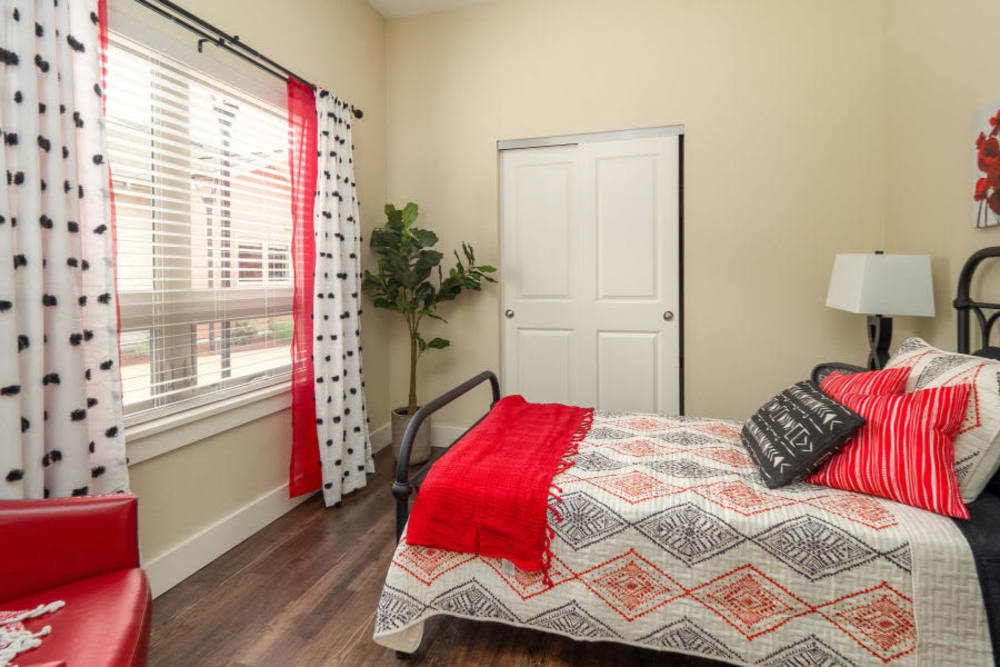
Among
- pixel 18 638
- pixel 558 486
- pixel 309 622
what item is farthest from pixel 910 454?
pixel 18 638

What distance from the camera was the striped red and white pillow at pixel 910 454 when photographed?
4.50 feet

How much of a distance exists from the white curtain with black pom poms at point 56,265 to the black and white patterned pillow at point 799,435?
2065 mm

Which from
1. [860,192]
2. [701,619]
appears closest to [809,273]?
[860,192]

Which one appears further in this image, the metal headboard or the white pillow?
the metal headboard

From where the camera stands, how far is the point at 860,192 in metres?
2.90

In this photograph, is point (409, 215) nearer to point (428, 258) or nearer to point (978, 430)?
point (428, 258)

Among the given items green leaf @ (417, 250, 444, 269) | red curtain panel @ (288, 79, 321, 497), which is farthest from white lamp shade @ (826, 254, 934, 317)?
red curtain panel @ (288, 79, 321, 497)

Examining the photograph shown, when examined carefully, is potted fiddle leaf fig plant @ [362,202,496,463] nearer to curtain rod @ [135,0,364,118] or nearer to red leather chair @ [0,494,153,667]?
curtain rod @ [135,0,364,118]

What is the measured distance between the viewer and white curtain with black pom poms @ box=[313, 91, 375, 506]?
2719 millimetres

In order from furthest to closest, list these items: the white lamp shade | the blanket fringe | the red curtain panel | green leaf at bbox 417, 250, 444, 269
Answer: green leaf at bbox 417, 250, 444, 269, the red curtain panel, the white lamp shade, the blanket fringe

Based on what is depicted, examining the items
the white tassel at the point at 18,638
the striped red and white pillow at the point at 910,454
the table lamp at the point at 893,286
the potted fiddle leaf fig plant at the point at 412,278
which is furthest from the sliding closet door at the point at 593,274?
the white tassel at the point at 18,638

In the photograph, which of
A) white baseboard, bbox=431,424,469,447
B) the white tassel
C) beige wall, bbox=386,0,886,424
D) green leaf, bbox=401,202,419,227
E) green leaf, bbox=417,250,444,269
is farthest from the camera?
white baseboard, bbox=431,424,469,447

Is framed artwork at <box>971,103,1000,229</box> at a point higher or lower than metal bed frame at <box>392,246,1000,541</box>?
higher

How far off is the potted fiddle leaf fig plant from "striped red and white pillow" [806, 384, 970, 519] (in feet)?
7.09
